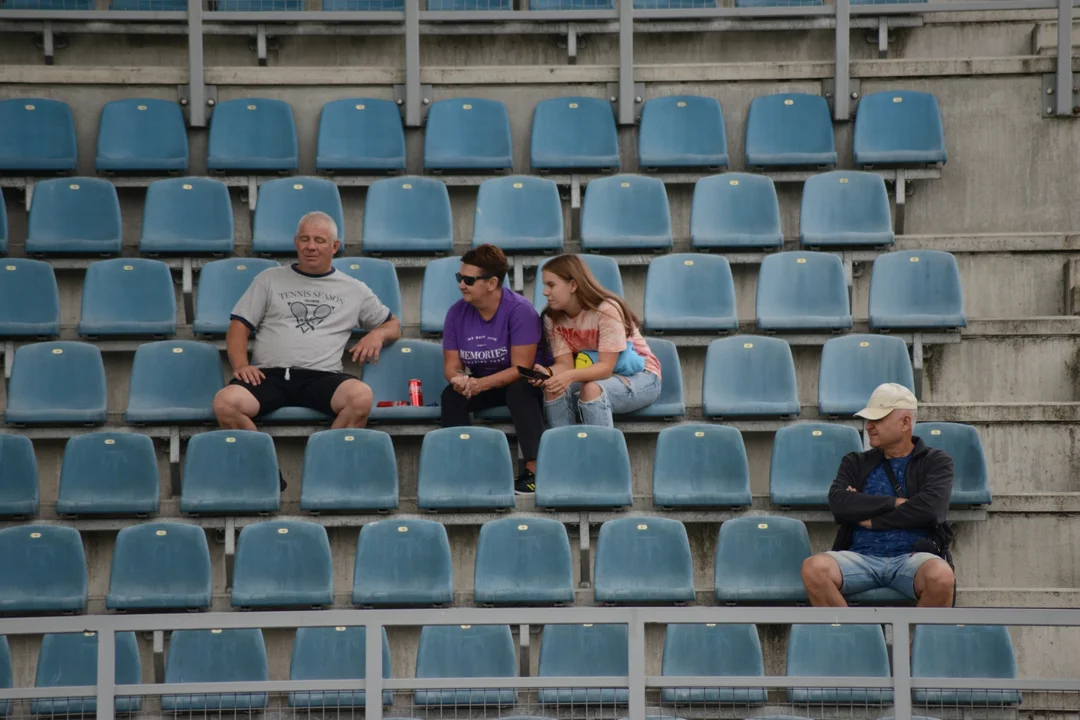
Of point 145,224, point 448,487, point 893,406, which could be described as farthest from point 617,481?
point 145,224

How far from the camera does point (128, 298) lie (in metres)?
6.59

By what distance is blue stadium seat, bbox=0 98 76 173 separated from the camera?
24.0 feet

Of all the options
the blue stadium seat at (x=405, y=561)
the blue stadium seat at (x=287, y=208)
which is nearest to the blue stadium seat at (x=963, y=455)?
the blue stadium seat at (x=405, y=561)

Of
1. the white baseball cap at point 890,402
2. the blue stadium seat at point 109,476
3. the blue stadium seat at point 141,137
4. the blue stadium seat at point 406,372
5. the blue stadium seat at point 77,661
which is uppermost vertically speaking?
the blue stadium seat at point 141,137

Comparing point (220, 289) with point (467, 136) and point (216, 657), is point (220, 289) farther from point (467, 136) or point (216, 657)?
point (216, 657)

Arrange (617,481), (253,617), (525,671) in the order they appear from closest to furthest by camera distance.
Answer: (253,617), (525,671), (617,481)

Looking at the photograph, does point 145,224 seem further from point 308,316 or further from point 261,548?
point 261,548

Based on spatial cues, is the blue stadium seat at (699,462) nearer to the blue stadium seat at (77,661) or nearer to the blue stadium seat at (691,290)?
the blue stadium seat at (691,290)

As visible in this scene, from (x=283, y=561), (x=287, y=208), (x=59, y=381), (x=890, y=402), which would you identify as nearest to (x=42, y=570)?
(x=283, y=561)

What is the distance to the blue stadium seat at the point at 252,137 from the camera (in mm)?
Result: 7352

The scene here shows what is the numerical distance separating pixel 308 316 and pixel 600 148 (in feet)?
6.24

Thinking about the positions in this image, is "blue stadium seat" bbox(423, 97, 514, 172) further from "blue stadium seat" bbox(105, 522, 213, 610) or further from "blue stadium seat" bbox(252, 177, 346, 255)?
"blue stadium seat" bbox(105, 522, 213, 610)

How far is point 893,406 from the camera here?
525 centimetres

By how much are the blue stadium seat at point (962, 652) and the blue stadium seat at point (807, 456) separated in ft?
3.26
